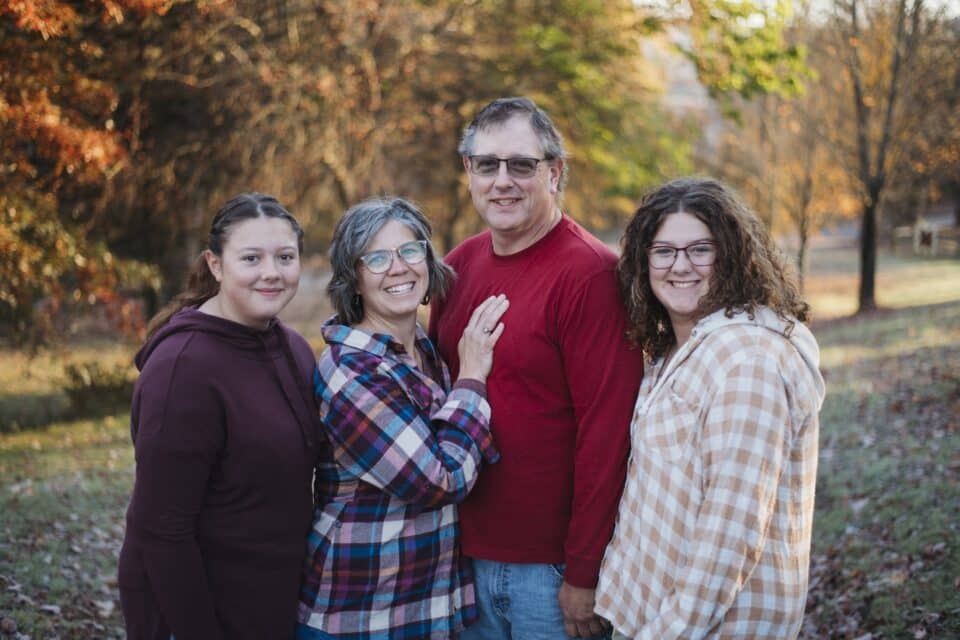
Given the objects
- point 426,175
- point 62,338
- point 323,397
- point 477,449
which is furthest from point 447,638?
point 426,175

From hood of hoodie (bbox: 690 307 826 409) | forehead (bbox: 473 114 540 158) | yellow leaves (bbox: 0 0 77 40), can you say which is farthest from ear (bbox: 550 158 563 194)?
yellow leaves (bbox: 0 0 77 40)

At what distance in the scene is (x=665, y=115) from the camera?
54.0 ft

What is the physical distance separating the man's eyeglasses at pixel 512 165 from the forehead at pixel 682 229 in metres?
0.61

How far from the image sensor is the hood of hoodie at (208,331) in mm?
2666

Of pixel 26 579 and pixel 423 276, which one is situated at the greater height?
pixel 423 276

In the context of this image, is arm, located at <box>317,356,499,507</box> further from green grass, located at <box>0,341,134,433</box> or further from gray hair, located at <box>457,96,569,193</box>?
green grass, located at <box>0,341,134,433</box>

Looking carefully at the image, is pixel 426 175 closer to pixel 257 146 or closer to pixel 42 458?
pixel 257 146

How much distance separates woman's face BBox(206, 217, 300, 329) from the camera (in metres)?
2.74

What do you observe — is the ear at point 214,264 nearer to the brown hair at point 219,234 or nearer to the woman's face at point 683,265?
the brown hair at point 219,234

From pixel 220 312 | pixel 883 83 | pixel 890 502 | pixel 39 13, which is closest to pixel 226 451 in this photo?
pixel 220 312

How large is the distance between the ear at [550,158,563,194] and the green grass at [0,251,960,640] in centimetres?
322

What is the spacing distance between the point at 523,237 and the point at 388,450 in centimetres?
102

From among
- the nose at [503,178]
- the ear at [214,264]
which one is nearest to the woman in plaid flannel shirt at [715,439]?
the nose at [503,178]

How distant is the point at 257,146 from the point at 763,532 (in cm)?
1025
